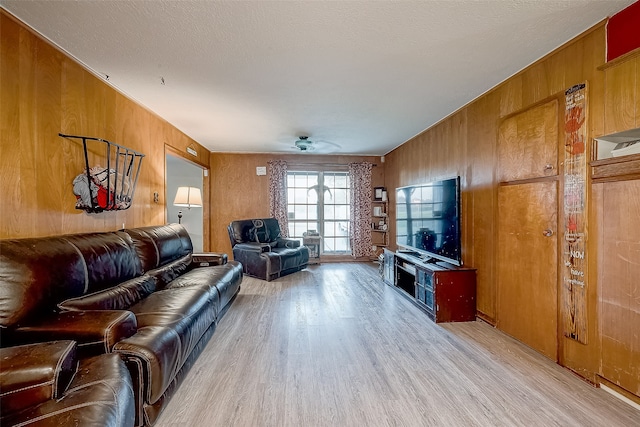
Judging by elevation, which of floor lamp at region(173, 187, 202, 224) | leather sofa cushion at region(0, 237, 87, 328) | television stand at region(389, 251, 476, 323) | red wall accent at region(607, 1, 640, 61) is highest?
red wall accent at region(607, 1, 640, 61)

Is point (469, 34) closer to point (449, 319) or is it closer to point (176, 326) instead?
point (449, 319)

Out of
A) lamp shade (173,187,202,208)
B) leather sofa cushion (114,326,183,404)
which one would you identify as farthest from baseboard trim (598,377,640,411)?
lamp shade (173,187,202,208)

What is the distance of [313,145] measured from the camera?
206 inches

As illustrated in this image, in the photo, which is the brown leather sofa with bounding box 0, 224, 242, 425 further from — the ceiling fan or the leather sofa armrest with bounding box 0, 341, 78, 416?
the ceiling fan

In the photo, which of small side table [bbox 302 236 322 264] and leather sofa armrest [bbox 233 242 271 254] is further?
small side table [bbox 302 236 322 264]

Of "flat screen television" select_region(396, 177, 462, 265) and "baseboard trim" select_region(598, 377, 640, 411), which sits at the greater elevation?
"flat screen television" select_region(396, 177, 462, 265)

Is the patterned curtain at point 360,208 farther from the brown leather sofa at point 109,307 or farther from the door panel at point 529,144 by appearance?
the brown leather sofa at point 109,307

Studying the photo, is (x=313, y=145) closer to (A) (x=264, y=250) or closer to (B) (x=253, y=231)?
(B) (x=253, y=231)

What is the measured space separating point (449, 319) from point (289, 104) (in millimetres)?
3013

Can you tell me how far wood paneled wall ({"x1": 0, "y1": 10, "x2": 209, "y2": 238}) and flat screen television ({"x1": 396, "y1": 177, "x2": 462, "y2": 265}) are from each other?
3558mm

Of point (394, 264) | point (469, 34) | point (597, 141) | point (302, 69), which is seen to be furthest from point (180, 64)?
point (394, 264)

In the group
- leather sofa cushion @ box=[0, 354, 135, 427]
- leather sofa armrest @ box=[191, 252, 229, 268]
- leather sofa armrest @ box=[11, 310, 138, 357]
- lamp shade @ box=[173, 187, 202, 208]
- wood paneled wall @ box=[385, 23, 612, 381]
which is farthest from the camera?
lamp shade @ box=[173, 187, 202, 208]

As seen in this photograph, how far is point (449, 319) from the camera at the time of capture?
3012 millimetres

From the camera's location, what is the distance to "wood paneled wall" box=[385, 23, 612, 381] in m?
1.93
